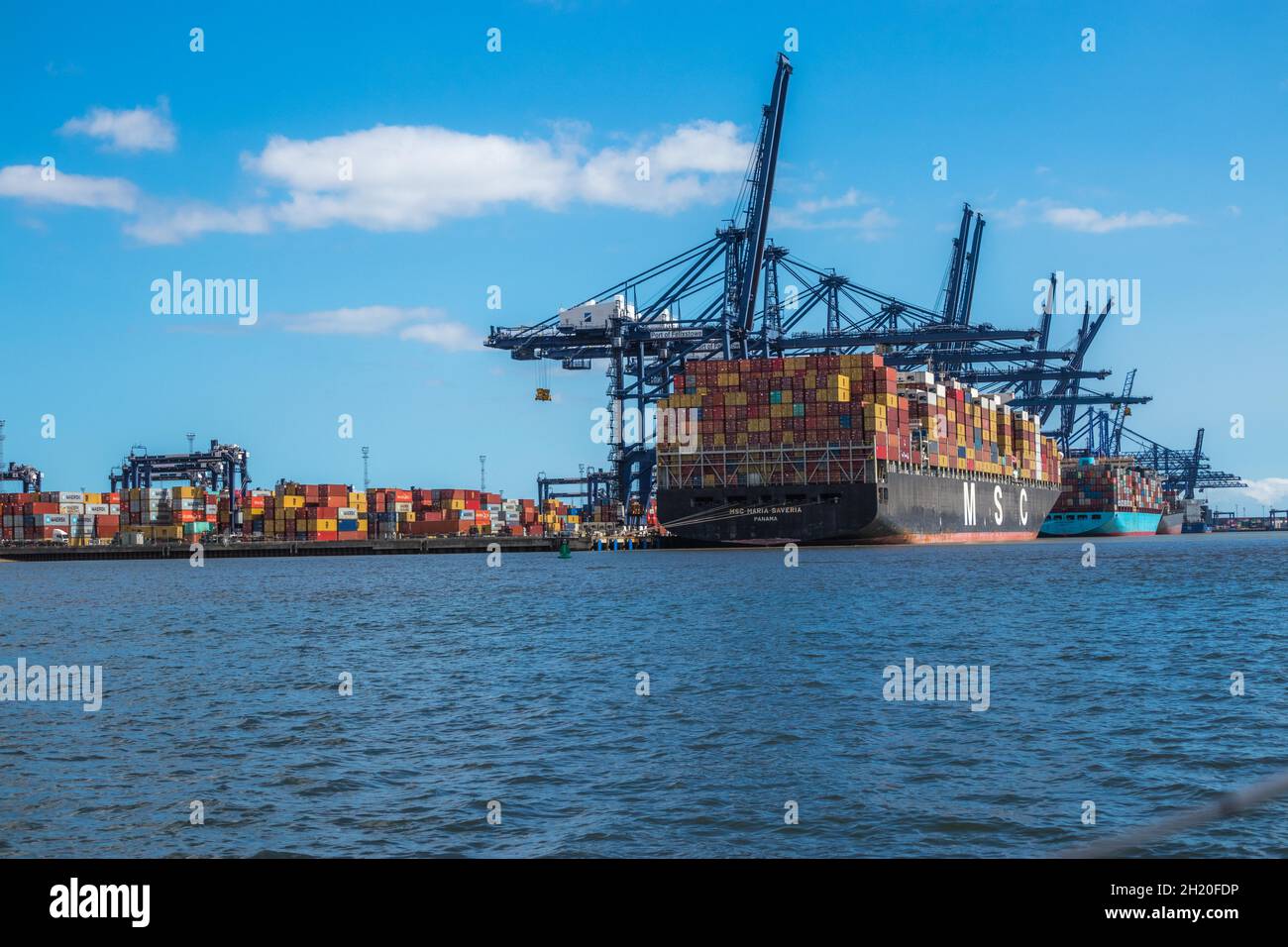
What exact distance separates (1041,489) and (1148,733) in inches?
5009

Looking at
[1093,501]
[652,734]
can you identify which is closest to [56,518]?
[1093,501]

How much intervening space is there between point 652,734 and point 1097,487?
161 meters

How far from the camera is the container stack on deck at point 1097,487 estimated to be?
545 feet

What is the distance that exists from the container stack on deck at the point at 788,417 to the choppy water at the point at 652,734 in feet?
165

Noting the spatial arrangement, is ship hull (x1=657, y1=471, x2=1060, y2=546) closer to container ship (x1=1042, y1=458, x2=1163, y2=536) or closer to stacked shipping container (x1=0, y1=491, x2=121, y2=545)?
container ship (x1=1042, y1=458, x2=1163, y2=536)

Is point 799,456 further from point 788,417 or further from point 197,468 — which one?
point 197,468

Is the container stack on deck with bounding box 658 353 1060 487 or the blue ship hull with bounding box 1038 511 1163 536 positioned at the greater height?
the container stack on deck with bounding box 658 353 1060 487

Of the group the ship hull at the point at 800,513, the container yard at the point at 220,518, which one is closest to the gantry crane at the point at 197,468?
the container yard at the point at 220,518

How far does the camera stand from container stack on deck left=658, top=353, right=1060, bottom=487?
9094 cm

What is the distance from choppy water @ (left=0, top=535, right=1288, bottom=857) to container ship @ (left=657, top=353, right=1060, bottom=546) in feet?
160

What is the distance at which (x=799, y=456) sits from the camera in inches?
3585

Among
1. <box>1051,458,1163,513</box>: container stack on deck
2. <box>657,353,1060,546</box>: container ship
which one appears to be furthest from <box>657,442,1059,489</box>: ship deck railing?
<box>1051,458,1163,513</box>: container stack on deck

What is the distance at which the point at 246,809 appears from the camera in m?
14.4
